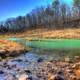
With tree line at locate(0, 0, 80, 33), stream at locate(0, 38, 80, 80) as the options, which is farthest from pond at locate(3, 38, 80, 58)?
tree line at locate(0, 0, 80, 33)

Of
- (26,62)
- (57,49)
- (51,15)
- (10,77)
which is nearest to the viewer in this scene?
(10,77)

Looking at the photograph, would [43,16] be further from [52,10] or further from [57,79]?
[57,79]

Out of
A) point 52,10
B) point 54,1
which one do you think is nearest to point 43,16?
point 52,10

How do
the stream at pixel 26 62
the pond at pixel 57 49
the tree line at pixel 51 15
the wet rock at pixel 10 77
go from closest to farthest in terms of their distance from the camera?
1. the wet rock at pixel 10 77
2. the stream at pixel 26 62
3. the pond at pixel 57 49
4. the tree line at pixel 51 15

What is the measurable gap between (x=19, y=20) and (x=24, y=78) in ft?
590

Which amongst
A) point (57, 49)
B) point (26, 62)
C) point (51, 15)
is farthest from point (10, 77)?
point (51, 15)

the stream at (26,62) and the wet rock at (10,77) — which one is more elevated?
the wet rock at (10,77)

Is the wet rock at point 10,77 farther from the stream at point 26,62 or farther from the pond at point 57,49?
→ the pond at point 57,49

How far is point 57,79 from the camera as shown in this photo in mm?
15375

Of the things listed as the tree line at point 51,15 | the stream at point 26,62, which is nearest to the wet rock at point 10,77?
the stream at point 26,62

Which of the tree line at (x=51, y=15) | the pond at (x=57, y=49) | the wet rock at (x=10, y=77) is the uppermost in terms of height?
the tree line at (x=51, y=15)

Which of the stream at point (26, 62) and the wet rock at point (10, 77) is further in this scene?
the stream at point (26, 62)

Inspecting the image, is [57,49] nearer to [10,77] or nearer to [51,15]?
[10,77]

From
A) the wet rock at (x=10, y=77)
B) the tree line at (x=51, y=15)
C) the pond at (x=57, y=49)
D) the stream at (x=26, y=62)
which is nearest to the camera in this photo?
the wet rock at (x=10, y=77)
